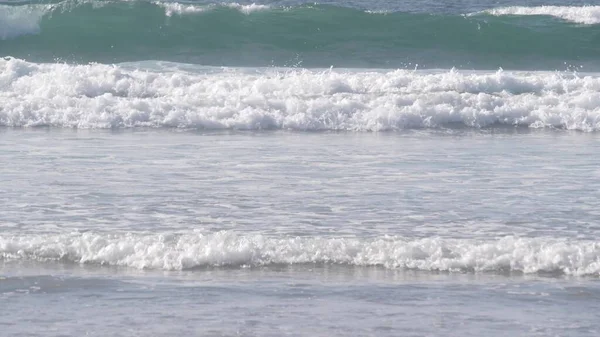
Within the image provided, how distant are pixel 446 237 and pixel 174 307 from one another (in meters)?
2.13

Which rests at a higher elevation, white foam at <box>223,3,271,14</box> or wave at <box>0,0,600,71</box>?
white foam at <box>223,3,271,14</box>

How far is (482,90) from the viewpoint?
15047mm

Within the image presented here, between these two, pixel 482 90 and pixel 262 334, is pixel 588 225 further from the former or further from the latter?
pixel 482 90

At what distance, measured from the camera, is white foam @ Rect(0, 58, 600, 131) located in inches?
531

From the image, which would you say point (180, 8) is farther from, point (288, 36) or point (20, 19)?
point (20, 19)

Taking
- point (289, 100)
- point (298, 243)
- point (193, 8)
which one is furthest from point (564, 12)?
point (298, 243)

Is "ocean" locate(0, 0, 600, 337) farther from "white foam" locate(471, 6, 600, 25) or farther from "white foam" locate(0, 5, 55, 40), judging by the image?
"white foam" locate(471, 6, 600, 25)

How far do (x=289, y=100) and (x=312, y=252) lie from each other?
304 inches

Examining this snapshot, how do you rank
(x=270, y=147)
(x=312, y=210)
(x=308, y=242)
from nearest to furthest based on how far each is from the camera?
(x=308, y=242), (x=312, y=210), (x=270, y=147)

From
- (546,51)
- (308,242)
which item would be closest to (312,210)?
(308,242)

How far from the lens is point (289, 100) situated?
14203 millimetres

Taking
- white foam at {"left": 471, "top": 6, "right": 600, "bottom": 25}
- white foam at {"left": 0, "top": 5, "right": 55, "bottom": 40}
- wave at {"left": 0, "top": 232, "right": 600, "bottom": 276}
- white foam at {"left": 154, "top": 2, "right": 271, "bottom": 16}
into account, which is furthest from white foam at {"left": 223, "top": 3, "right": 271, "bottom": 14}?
wave at {"left": 0, "top": 232, "right": 600, "bottom": 276}

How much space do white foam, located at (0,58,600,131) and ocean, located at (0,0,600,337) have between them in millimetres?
35

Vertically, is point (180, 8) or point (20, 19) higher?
point (180, 8)
